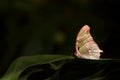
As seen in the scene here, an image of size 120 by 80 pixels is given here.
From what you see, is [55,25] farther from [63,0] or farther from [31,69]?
[31,69]

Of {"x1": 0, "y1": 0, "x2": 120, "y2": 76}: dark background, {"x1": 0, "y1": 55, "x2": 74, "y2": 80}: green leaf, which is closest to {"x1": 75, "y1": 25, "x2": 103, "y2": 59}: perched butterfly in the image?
{"x1": 0, "y1": 55, "x2": 74, "y2": 80}: green leaf

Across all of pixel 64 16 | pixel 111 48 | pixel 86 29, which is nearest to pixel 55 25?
pixel 64 16

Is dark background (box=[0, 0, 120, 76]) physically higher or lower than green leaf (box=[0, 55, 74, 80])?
higher

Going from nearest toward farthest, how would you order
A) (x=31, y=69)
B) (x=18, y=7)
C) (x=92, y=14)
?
(x=31, y=69)
(x=18, y=7)
(x=92, y=14)

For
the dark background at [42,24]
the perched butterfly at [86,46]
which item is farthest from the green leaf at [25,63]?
the dark background at [42,24]

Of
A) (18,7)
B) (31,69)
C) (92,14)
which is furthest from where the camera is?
(92,14)

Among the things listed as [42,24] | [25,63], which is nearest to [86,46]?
[25,63]

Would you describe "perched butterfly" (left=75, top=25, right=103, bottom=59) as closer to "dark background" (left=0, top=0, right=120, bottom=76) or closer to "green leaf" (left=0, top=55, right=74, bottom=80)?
"green leaf" (left=0, top=55, right=74, bottom=80)

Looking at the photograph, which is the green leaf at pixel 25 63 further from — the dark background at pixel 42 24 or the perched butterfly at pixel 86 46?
the dark background at pixel 42 24
